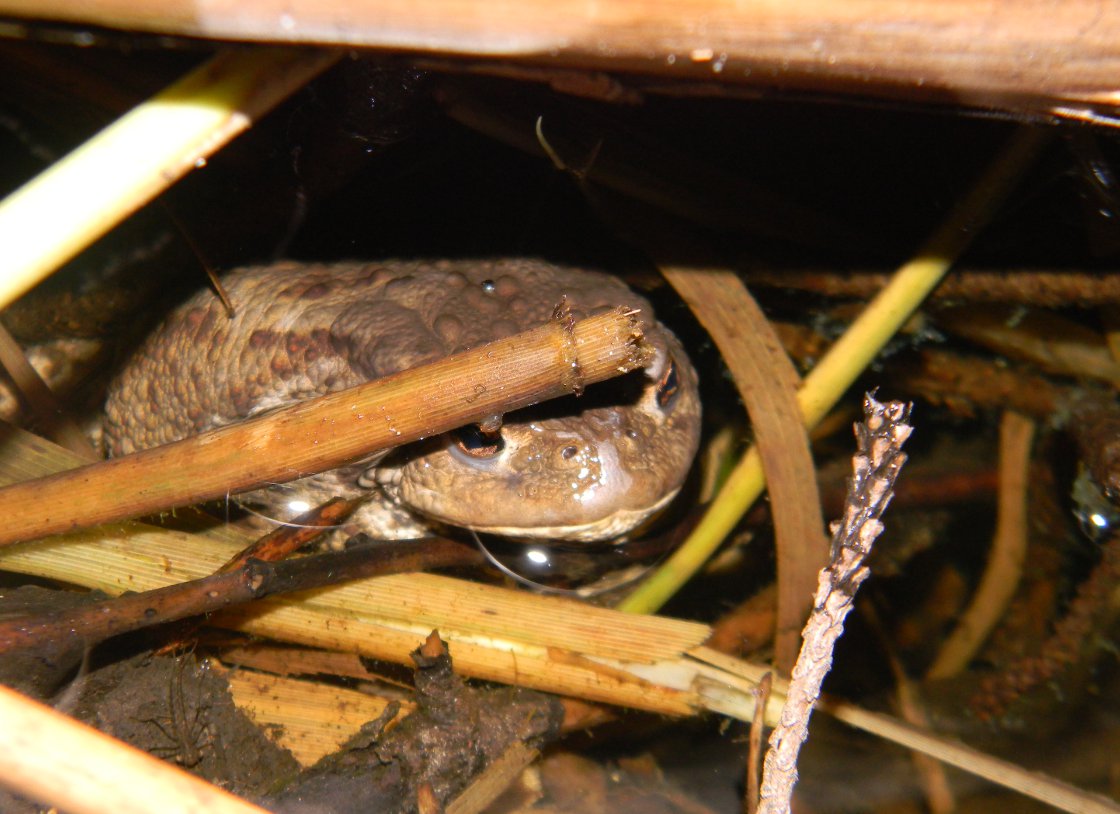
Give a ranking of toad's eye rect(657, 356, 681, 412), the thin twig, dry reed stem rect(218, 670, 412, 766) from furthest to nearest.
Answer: toad's eye rect(657, 356, 681, 412), dry reed stem rect(218, 670, 412, 766), the thin twig

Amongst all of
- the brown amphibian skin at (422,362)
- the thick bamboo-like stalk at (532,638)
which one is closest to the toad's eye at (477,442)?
the brown amphibian skin at (422,362)

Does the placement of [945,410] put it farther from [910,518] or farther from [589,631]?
[589,631]

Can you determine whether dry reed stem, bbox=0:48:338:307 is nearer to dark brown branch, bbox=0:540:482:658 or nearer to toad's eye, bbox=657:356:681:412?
dark brown branch, bbox=0:540:482:658

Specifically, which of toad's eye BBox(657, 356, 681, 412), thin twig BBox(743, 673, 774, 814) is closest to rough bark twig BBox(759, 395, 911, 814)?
thin twig BBox(743, 673, 774, 814)

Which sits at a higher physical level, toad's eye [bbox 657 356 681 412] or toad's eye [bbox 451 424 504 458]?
toad's eye [bbox 657 356 681 412]

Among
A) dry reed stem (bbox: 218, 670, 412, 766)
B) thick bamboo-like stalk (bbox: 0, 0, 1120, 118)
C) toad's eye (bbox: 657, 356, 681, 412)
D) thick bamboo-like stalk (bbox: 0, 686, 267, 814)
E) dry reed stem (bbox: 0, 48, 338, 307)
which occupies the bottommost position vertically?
dry reed stem (bbox: 218, 670, 412, 766)

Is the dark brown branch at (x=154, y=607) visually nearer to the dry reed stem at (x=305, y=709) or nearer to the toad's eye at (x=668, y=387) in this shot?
the dry reed stem at (x=305, y=709)
